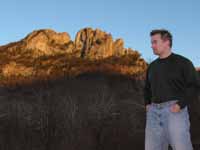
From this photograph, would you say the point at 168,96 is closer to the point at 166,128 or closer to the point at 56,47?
the point at 166,128

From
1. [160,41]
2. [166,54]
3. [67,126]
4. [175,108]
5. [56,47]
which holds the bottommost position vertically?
[67,126]

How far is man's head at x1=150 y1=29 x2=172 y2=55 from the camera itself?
3889 millimetres

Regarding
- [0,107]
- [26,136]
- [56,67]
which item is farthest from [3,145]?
[56,67]

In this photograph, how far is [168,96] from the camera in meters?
3.81

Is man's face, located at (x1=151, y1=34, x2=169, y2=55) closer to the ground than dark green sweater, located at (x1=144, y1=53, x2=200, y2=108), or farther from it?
farther from it

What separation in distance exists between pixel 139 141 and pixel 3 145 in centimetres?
253

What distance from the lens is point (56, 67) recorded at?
128ft

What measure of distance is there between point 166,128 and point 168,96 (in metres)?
0.28

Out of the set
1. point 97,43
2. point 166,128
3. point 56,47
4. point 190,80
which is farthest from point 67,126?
point 97,43

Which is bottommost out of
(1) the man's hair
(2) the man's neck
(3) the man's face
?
(2) the man's neck

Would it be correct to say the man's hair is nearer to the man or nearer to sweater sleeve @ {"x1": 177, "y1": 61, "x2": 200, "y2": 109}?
the man

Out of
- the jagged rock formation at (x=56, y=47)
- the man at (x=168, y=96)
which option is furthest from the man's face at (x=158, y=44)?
the jagged rock formation at (x=56, y=47)

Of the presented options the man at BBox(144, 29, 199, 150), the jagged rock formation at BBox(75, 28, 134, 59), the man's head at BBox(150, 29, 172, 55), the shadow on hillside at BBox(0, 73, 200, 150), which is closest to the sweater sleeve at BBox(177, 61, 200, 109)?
the man at BBox(144, 29, 199, 150)

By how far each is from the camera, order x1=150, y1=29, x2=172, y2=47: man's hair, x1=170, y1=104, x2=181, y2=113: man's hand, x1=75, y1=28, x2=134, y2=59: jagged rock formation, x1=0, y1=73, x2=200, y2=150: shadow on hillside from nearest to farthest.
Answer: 1. x1=170, y1=104, x2=181, y2=113: man's hand
2. x1=150, y1=29, x2=172, y2=47: man's hair
3. x1=0, y1=73, x2=200, y2=150: shadow on hillside
4. x1=75, y1=28, x2=134, y2=59: jagged rock formation
